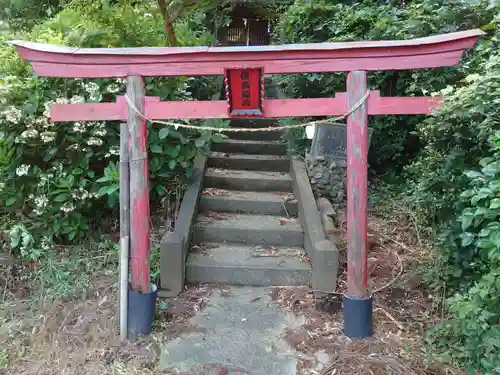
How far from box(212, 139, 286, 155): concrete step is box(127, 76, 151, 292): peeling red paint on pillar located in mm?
2883

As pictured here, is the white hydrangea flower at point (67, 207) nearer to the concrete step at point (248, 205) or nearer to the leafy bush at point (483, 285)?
the concrete step at point (248, 205)

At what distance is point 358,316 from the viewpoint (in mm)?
3695

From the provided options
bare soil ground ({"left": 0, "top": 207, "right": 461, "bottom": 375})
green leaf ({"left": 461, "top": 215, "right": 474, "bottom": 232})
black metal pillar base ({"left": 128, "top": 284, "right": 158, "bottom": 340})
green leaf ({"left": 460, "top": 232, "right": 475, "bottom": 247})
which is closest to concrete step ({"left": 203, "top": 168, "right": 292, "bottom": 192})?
bare soil ground ({"left": 0, "top": 207, "right": 461, "bottom": 375})

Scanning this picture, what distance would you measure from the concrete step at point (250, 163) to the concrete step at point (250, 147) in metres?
0.25

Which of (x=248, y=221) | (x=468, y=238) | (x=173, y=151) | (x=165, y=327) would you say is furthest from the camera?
(x=248, y=221)

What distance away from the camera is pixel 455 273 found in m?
3.59

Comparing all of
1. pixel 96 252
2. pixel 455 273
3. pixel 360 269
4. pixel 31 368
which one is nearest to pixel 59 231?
pixel 96 252

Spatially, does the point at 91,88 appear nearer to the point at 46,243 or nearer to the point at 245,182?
the point at 46,243

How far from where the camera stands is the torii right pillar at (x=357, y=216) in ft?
12.0

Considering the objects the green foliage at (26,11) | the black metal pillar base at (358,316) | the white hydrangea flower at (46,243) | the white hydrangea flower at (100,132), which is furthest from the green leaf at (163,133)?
the green foliage at (26,11)

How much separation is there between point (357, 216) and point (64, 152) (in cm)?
322

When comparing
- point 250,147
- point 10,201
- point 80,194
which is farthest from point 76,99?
point 250,147

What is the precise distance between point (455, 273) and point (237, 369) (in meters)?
1.95

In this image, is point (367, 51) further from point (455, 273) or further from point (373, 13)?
point (373, 13)
